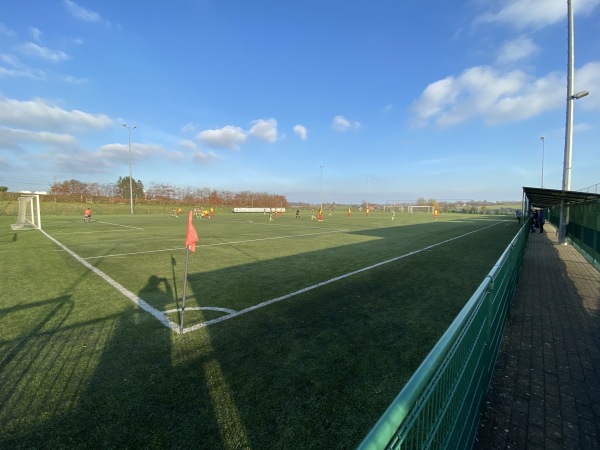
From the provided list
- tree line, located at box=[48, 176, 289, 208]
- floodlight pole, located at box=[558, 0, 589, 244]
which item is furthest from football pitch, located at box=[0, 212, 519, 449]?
tree line, located at box=[48, 176, 289, 208]

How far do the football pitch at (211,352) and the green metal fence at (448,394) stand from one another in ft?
2.72

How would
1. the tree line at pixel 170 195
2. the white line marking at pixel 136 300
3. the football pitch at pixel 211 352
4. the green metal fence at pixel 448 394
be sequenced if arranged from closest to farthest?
the green metal fence at pixel 448 394 < the football pitch at pixel 211 352 < the white line marking at pixel 136 300 < the tree line at pixel 170 195

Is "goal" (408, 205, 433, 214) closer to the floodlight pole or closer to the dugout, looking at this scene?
the floodlight pole

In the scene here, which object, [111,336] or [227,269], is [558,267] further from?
[111,336]

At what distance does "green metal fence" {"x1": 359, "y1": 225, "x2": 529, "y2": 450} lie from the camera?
116 cm

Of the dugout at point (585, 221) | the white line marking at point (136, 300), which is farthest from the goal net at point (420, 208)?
the white line marking at point (136, 300)

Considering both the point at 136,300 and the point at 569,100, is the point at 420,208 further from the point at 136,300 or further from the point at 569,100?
the point at 136,300

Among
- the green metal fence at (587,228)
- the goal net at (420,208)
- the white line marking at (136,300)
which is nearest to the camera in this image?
the white line marking at (136,300)

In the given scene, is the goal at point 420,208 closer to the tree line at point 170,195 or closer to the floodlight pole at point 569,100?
the tree line at point 170,195

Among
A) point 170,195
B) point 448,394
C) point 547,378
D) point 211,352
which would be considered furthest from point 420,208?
point 448,394

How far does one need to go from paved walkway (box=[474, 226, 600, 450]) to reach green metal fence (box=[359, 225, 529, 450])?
11.6 inches

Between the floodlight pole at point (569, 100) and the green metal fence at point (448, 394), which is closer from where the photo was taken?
the green metal fence at point (448, 394)

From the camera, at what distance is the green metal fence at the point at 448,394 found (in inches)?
45.5

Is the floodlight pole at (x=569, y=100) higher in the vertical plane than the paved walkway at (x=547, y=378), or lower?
higher
